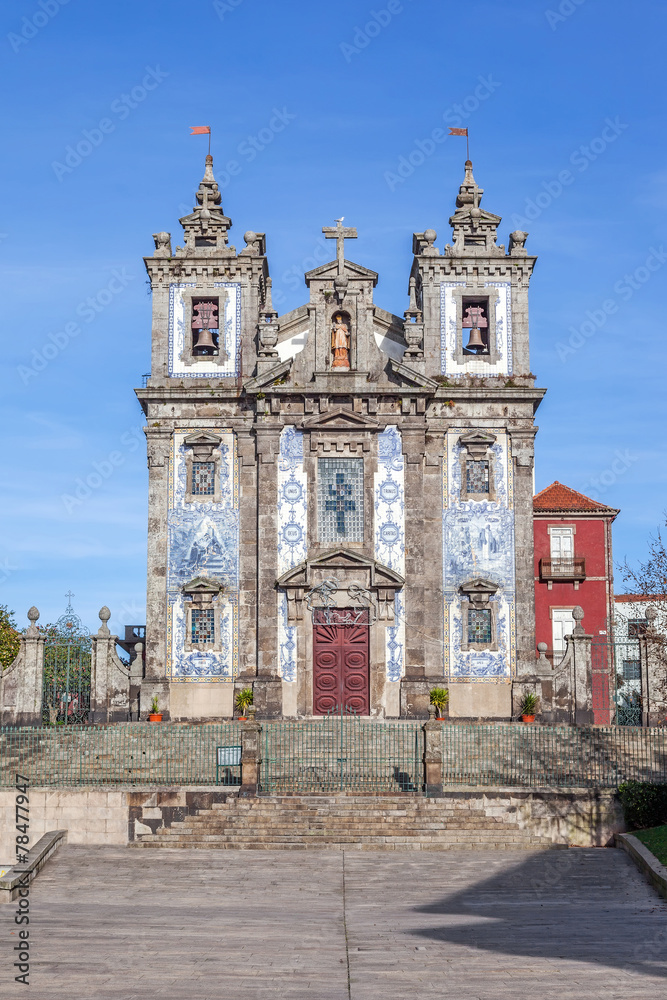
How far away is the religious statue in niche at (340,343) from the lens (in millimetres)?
33906

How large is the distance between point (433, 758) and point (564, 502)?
2350 cm

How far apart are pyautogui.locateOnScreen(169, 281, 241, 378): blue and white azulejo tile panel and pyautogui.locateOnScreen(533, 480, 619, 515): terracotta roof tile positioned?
15152mm

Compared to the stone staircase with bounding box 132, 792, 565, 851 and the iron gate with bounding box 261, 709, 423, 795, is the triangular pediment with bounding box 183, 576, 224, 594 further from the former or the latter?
the stone staircase with bounding box 132, 792, 565, 851

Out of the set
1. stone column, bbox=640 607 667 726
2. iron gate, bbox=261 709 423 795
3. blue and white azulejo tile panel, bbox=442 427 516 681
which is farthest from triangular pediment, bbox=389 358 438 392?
iron gate, bbox=261 709 423 795

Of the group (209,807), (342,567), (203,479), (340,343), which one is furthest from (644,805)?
(340,343)

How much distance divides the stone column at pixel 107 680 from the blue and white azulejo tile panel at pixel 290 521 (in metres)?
4.21

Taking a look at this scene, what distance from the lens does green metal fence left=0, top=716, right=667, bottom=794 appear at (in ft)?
78.1

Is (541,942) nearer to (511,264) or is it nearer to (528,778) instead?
(528,778)

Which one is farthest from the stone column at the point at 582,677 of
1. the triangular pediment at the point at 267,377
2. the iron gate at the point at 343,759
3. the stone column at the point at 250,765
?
the stone column at the point at 250,765

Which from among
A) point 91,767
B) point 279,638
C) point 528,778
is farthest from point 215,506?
point 528,778

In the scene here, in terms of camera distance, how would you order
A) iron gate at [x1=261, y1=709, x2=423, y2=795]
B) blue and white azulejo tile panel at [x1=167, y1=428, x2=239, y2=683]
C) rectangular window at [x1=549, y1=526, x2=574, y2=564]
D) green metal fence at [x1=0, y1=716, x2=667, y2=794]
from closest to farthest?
Answer: iron gate at [x1=261, y1=709, x2=423, y2=795] → green metal fence at [x1=0, y1=716, x2=667, y2=794] → blue and white azulejo tile panel at [x1=167, y1=428, x2=239, y2=683] → rectangular window at [x1=549, y1=526, x2=574, y2=564]

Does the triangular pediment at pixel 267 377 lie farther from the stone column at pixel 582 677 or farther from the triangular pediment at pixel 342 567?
the stone column at pixel 582 677

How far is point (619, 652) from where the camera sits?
144 feet

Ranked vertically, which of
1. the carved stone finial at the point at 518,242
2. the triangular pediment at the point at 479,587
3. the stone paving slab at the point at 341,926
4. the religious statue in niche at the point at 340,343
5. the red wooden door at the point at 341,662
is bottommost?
the stone paving slab at the point at 341,926
